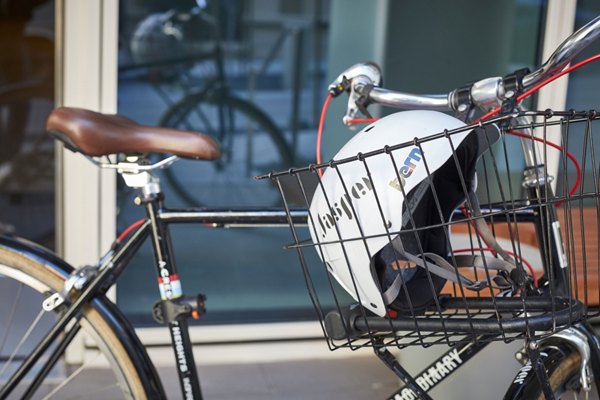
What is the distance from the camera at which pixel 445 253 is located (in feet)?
4.24

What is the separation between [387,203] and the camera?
3.71 ft

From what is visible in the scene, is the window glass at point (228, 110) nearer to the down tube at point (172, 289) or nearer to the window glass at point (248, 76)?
the window glass at point (248, 76)

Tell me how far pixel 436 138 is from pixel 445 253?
29cm

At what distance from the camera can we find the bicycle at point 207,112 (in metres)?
2.59

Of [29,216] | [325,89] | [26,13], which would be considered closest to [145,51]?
[325,89]

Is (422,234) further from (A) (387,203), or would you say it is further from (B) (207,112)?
(B) (207,112)

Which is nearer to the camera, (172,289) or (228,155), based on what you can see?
(172,289)

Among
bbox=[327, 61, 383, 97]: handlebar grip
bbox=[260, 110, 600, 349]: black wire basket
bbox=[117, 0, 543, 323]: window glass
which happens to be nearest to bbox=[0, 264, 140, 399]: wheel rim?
bbox=[117, 0, 543, 323]: window glass

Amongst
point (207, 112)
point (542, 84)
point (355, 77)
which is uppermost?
point (207, 112)

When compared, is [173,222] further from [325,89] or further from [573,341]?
[325,89]

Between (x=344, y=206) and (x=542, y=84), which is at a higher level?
(x=542, y=84)

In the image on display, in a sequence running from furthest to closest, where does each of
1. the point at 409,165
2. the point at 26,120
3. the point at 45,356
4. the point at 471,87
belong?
1. the point at 26,120
2. the point at 45,356
3. the point at 471,87
4. the point at 409,165

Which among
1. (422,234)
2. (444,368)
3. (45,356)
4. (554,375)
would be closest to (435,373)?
(444,368)

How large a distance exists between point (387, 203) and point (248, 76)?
1.63 meters
